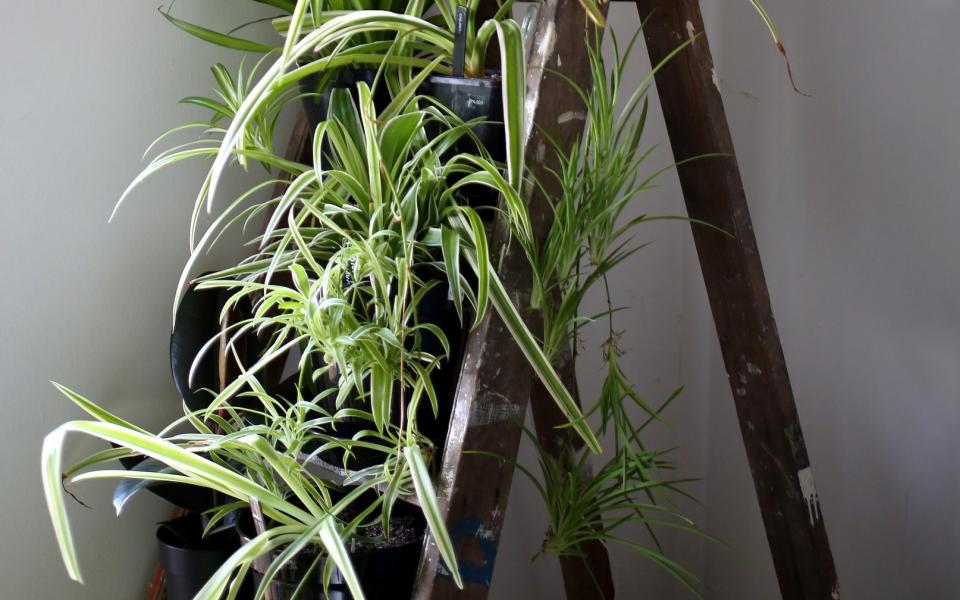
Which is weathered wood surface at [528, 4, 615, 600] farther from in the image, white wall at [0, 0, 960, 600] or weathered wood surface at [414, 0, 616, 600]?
white wall at [0, 0, 960, 600]

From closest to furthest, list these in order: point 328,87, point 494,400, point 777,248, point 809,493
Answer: point 494,400 → point 328,87 → point 809,493 → point 777,248

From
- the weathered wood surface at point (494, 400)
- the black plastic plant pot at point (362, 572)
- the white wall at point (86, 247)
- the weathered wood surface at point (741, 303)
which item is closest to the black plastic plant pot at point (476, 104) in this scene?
the weathered wood surface at point (494, 400)

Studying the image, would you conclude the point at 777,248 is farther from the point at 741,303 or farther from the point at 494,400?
the point at 494,400

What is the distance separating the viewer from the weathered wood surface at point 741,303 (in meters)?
0.92

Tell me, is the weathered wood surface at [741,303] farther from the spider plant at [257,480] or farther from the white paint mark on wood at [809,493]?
the spider plant at [257,480]

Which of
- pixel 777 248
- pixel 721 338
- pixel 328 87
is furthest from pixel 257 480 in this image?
pixel 777 248

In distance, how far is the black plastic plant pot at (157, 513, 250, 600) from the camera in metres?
0.99

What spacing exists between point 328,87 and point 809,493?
0.75 metres

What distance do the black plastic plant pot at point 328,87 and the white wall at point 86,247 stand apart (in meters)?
0.32

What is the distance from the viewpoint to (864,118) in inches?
46.5

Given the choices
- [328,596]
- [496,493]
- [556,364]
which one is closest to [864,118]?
[556,364]

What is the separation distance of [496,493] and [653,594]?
3.70 feet

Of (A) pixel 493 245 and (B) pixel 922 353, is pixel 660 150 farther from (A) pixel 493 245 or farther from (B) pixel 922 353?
(A) pixel 493 245

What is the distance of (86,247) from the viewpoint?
3.45 feet
